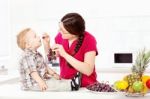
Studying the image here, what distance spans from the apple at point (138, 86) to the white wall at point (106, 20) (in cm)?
173

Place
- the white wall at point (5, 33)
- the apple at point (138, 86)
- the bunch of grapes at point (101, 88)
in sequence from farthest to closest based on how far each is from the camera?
the white wall at point (5, 33) → the bunch of grapes at point (101, 88) → the apple at point (138, 86)

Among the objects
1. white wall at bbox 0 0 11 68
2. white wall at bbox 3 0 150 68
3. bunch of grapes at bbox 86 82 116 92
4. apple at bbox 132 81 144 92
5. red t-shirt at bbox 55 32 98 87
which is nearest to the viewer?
→ apple at bbox 132 81 144 92

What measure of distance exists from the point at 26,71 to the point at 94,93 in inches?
12.4

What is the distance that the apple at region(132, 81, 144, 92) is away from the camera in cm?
136

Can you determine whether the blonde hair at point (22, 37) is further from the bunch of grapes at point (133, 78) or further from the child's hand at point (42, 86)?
the bunch of grapes at point (133, 78)

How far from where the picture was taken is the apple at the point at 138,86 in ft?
4.45

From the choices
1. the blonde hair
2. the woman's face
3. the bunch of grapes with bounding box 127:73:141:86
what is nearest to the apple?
the bunch of grapes with bounding box 127:73:141:86

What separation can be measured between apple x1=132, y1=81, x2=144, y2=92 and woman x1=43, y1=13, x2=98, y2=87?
258 millimetres

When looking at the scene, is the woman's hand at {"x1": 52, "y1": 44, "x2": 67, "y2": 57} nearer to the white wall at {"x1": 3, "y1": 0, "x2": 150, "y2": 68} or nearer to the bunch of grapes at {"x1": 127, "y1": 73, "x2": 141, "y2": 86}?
the bunch of grapes at {"x1": 127, "y1": 73, "x2": 141, "y2": 86}

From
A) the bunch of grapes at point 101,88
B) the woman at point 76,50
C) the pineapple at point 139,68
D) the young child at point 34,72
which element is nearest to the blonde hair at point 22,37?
the young child at point 34,72

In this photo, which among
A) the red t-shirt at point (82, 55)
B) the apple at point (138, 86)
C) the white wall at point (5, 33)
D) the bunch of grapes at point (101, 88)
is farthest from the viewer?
the white wall at point (5, 33)

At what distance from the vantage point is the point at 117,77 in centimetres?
295

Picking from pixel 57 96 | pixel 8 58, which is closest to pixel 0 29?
pixel 8 58

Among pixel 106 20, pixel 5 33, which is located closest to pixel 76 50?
pixel 106 20
